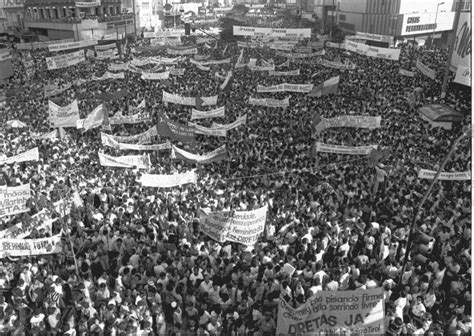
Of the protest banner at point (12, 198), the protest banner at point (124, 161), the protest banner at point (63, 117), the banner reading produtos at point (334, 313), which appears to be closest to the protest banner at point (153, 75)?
the protest banner at point (63, 117)

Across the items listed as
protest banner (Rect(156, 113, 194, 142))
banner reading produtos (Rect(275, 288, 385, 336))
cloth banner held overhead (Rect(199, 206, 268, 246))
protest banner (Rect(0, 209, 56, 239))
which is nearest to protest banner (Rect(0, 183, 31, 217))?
protest banner (Rect(0, 209, 56, 239))

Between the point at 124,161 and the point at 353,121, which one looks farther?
the point at 353,121

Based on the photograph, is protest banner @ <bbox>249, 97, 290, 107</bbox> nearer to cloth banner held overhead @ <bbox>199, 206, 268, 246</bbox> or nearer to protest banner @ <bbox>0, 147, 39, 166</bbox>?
protest banner @ <bbox>0, 147, 39, 166</bbox>

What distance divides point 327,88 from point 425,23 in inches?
1117

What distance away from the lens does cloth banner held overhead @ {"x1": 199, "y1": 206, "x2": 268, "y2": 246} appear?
7.41 metres

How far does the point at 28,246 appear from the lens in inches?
280

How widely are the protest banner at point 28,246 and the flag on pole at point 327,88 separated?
1301cm

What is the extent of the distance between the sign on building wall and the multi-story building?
27.4 m

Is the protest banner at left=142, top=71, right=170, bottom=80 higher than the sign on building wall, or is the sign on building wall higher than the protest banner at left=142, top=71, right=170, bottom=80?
the sign on building wall

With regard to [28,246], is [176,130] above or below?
above

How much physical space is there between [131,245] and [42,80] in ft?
67.5

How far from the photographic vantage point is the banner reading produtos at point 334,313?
539cm

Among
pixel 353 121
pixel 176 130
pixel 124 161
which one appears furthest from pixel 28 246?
pixel 353 121

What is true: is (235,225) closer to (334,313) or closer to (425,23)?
(334,313)
